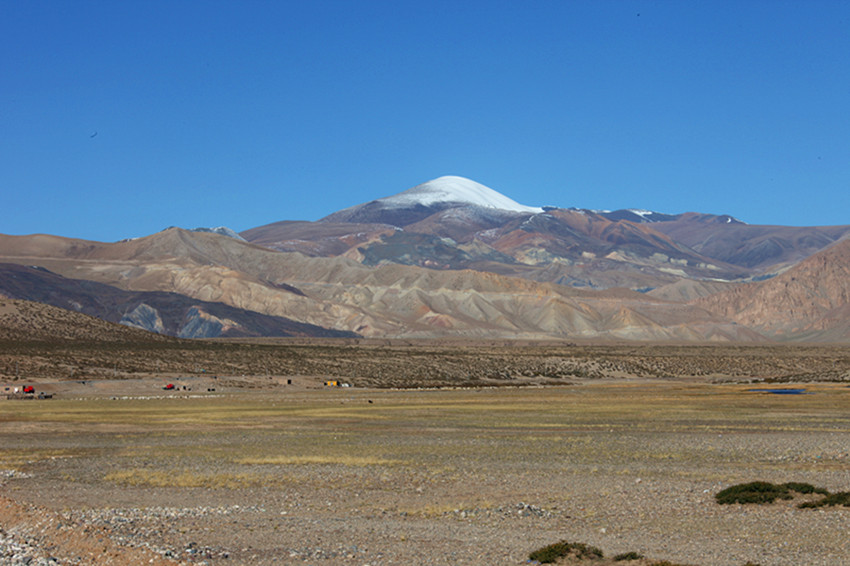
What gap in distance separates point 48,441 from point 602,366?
298ft

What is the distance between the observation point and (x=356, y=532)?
19.2 meters

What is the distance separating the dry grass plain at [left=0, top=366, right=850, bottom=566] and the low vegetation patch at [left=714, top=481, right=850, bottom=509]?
1.48 ft

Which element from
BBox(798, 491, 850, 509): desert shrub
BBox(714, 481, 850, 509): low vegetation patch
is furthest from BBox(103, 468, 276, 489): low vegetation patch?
BBox(798, 491, 850, 509): desert shrub

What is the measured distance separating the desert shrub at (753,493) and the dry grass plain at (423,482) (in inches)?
17.9

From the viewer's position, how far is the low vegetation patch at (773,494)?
20.4 m

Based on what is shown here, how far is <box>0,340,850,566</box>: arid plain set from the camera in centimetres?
1773

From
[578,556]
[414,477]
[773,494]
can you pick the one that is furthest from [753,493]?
[414,477]

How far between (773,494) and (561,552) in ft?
24.5

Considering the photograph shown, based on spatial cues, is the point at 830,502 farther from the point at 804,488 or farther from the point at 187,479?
the point at 187,479

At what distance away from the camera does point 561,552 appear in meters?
16.4

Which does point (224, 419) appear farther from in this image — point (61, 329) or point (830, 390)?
point (61, 329)

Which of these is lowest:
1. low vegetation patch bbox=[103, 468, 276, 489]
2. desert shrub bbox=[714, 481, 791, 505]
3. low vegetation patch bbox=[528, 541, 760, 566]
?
low vegetation patch bbox=[103, 468, 276, 489]

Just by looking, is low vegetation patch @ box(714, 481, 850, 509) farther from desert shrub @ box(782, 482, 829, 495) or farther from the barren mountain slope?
the barren mountain slope

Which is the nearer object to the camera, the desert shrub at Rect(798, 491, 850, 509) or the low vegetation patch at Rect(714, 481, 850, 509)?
the desert shrub at Rect(798, 491, 850, 509)
